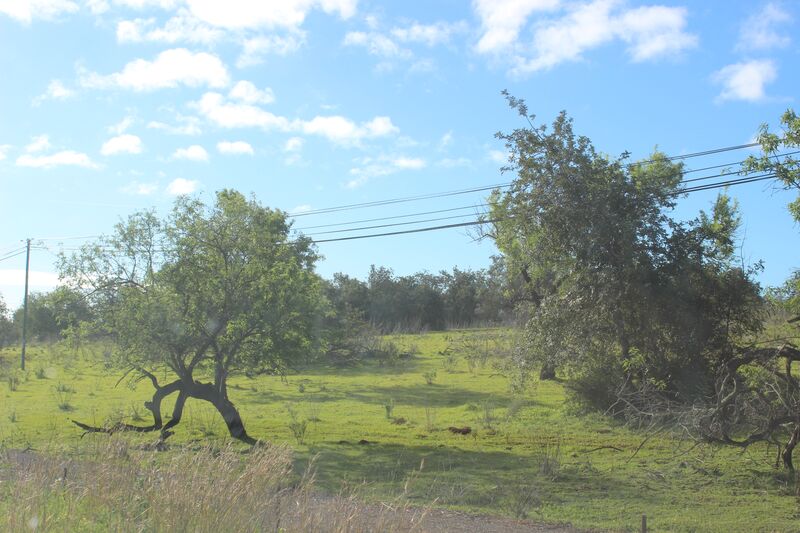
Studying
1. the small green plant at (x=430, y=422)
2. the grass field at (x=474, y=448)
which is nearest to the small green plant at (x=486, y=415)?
the grass field at (x=474, y=448)

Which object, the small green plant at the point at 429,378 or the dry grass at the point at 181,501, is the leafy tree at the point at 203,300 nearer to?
the dry grass at the point at 181,501

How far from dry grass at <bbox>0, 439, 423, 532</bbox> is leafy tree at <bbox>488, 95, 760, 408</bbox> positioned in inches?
472

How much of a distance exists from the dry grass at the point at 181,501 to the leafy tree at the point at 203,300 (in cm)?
903

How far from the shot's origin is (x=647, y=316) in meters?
18.1

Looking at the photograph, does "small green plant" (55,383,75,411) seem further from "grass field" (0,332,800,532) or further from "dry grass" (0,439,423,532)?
"dry grass" (0,439,423,532)

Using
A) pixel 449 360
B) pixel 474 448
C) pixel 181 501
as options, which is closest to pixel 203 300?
pixel 474 448

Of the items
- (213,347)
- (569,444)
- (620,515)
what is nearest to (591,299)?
(569,444)

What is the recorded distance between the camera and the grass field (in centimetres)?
1092

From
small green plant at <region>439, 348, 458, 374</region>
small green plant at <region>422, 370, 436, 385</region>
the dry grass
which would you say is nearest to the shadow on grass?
the dry grass

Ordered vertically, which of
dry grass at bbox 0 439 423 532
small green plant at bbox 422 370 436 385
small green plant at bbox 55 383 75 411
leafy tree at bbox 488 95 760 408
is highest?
leafy tree at bbox 488 95 760 408

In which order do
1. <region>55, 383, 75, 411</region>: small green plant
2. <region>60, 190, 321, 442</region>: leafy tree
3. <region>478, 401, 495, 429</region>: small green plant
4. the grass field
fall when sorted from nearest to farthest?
1. the grass field
2. <region>60, 190, 321, 442</region>: leafy tree
3. <region>478, 401, 495, 429</region>: small green plant
4. <region>55, 383, 75, 411</region>: small green plant

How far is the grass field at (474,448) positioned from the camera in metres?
10.9

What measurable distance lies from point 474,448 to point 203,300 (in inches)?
286

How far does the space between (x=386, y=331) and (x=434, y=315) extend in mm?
9485
